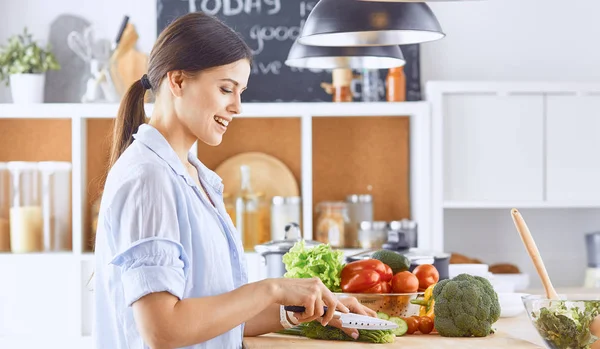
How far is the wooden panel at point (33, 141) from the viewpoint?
15.0 ft

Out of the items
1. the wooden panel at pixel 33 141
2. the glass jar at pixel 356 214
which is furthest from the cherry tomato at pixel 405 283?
the wooden panel at pixel 33 141

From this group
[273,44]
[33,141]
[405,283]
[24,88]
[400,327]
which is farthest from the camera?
[33,141]

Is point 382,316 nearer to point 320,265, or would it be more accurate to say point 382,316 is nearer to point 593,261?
point 320,265

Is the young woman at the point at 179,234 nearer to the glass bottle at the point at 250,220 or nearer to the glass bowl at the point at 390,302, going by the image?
the glass bowl at the point at 390,302

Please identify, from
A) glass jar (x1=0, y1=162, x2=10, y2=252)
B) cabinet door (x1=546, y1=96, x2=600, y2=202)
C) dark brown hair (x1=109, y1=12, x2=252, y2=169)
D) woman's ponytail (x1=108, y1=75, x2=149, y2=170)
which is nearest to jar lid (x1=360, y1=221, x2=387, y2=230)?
cabinet door (x1=546, y1=96, x2=600, y2=202)

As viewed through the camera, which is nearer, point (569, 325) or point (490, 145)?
point (569, 325)

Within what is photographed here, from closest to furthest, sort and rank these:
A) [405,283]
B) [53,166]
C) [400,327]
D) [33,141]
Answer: [400,327]
[405,283]
[53,166]
[33,141]

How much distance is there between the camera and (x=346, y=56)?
114 inches

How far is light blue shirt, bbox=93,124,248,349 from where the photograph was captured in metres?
1.66

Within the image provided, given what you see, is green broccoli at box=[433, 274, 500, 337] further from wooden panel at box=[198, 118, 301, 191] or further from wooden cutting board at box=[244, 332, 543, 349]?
wooden panel at box=[198, 118, 301, 191]

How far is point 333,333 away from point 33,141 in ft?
9.45

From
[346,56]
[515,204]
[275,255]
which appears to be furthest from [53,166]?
[515,204]

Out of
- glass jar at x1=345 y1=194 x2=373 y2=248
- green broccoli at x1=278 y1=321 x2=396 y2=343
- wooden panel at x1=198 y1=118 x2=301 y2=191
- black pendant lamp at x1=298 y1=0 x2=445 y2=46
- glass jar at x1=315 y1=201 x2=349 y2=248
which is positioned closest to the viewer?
green broccoli at x1=278 y1=321 x2=396 y2=343

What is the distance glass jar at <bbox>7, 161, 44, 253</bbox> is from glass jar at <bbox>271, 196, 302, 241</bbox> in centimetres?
113
